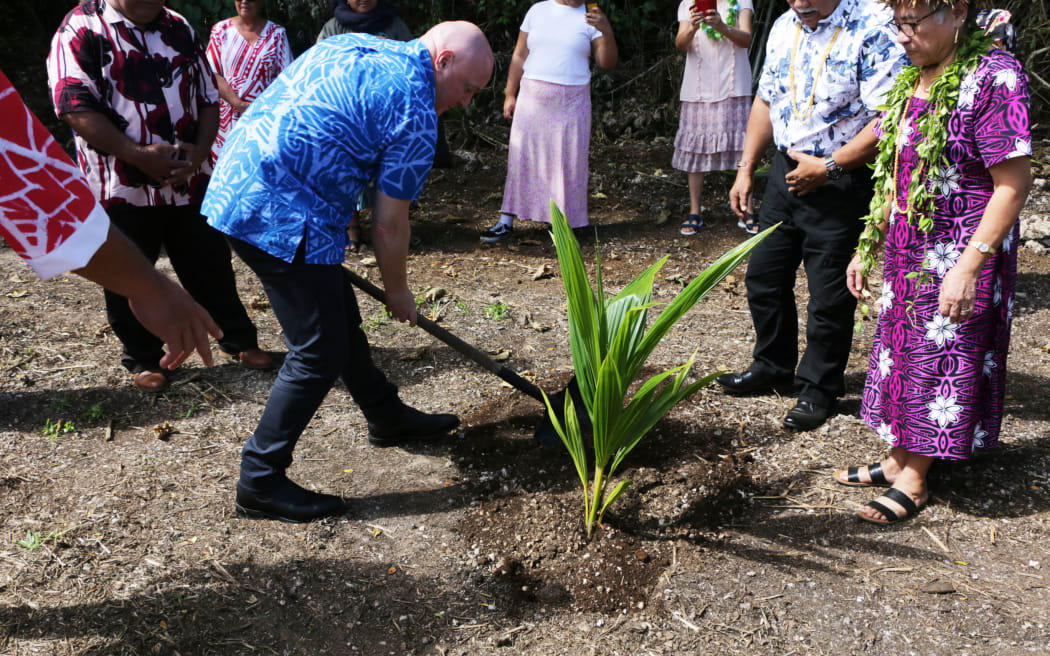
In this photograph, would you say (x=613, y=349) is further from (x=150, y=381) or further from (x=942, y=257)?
(x=150, y=381)

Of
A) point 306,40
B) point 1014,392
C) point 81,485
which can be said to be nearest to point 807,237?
point 1014,392

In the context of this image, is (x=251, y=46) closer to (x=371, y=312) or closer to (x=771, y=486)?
(x=371, y=312)

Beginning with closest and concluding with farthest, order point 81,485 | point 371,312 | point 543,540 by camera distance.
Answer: point 543,540 < point 81,485 < point 371,312

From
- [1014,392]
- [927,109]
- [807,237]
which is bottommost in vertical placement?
[1014,392]

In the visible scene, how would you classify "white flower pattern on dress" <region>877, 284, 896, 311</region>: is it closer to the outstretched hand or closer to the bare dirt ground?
the bare dirt ground

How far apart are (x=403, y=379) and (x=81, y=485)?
132cm

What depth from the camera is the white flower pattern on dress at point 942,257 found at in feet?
7.95

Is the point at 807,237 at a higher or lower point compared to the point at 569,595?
higher

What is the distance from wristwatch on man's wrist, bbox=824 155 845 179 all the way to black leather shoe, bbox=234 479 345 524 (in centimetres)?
210

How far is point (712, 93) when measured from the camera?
561cm

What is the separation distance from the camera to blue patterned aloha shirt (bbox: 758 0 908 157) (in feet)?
9.20

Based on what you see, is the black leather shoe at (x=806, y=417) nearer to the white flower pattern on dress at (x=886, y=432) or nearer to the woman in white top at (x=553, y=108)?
the white flower pattern on dress at (x=886, y=432)

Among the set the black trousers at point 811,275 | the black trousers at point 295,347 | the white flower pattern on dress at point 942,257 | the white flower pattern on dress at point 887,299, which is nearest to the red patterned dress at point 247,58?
the black trousers at point 295,347

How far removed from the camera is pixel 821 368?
3184 millimetres
